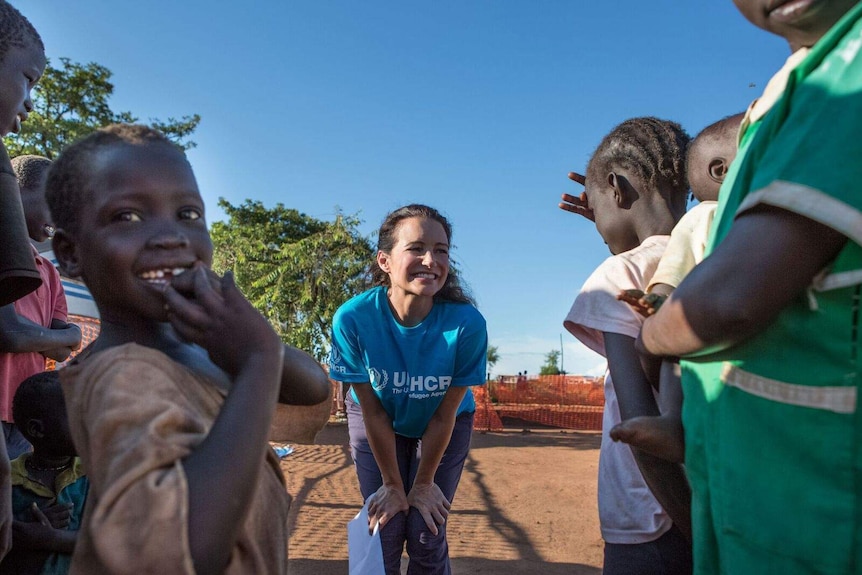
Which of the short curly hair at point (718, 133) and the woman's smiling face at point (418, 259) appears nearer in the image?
the short curly hair at point (718, 133)

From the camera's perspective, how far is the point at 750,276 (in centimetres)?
111

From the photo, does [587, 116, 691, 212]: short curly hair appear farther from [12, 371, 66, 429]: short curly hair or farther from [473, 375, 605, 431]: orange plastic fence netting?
[473, 375, 605, 431]: orange plastic fence netting

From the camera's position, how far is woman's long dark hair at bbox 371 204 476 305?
3.70 metres

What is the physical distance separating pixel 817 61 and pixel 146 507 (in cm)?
139

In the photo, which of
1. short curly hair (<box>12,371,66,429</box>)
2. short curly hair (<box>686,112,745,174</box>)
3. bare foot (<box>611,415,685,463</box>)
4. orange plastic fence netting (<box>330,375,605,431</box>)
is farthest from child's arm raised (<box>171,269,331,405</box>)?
orange plastic fence netting (<box>330,375,605,431</box>)

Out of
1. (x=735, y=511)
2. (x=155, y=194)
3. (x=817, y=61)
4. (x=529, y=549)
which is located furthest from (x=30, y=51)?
(x=529, y=549)

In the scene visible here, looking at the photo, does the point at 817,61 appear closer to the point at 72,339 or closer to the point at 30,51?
the point at 30,51

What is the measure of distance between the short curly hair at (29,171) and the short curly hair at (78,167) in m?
2.25

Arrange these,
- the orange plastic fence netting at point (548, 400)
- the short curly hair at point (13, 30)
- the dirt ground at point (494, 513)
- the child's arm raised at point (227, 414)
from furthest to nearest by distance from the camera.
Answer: the orange plastic fence netting at point (548, 400) < the dirt ground at point (494, 513) < the short curly hair at point (13, 30) < the child's arm raised at point (227, 414)

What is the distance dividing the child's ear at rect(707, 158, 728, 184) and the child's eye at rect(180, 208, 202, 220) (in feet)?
5.49

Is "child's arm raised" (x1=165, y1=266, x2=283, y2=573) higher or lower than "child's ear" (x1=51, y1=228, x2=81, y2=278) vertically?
lower

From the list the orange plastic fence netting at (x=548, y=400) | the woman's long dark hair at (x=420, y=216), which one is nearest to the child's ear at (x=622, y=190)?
the woman's long dark hair at (x=420, y=216)

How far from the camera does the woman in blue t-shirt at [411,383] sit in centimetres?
329

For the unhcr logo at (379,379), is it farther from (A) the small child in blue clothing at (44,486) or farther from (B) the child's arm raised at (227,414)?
(B) the child's arm raised at (227,414)
